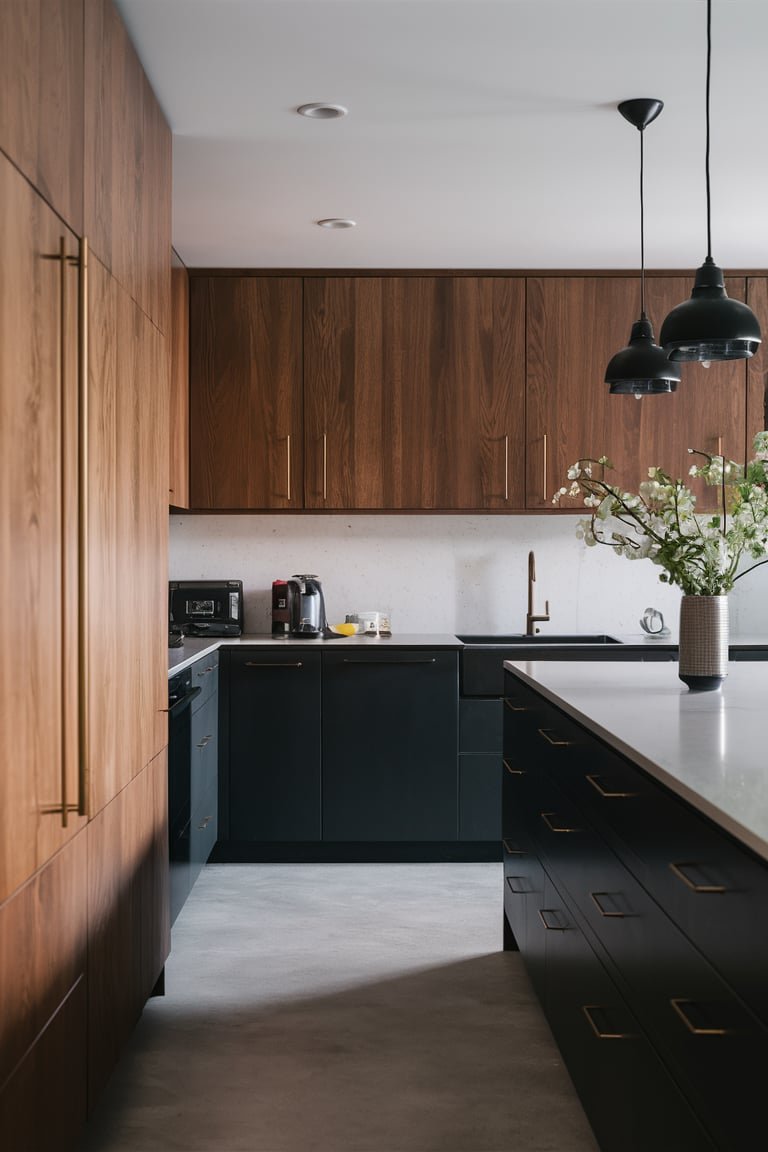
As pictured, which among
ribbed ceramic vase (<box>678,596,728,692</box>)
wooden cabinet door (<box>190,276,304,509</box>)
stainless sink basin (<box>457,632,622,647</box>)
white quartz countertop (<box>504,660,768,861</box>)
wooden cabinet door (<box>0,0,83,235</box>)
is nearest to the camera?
white quartz countertop (<box>504,660,768,861</box>)

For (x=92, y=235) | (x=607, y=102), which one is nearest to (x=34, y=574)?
(x=92, y=235)

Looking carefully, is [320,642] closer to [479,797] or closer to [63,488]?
[479,797]

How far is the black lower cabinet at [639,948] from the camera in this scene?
1357mm

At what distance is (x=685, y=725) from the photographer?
2.19 metres

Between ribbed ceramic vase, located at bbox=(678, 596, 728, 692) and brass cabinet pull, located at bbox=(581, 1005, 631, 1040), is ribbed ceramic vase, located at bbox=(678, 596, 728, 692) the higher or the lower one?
the higher one

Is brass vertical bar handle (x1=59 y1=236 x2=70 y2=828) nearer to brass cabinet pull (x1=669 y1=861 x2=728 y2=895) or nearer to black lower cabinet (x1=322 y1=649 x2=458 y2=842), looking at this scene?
brass cabinet pull (x1=669 y1=861 x2=728 y2=895)

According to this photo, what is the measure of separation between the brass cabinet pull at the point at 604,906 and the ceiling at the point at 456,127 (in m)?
1.90

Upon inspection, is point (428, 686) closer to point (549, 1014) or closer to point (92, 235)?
point (549, 1014)

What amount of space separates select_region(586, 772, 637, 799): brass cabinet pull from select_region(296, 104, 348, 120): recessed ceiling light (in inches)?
76.4

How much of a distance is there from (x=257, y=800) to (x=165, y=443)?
6.18ft

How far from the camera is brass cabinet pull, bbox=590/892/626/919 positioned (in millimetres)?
1952

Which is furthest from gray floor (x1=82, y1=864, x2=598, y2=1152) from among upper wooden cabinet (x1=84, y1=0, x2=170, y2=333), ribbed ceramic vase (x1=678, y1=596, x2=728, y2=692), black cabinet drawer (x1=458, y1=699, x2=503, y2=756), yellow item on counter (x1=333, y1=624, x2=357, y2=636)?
upper wooden cabinet (x1=84, y1=0, x2=170, y2=333)

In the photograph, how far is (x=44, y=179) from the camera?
1820 millimetres

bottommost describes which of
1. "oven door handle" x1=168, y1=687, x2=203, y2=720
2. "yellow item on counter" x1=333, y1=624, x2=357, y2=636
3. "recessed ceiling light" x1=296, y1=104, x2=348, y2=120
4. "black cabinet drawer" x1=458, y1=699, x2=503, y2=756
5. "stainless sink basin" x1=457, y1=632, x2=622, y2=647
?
"black cabinet drawer" x1=458, y1=699, x2=503, y2=756
